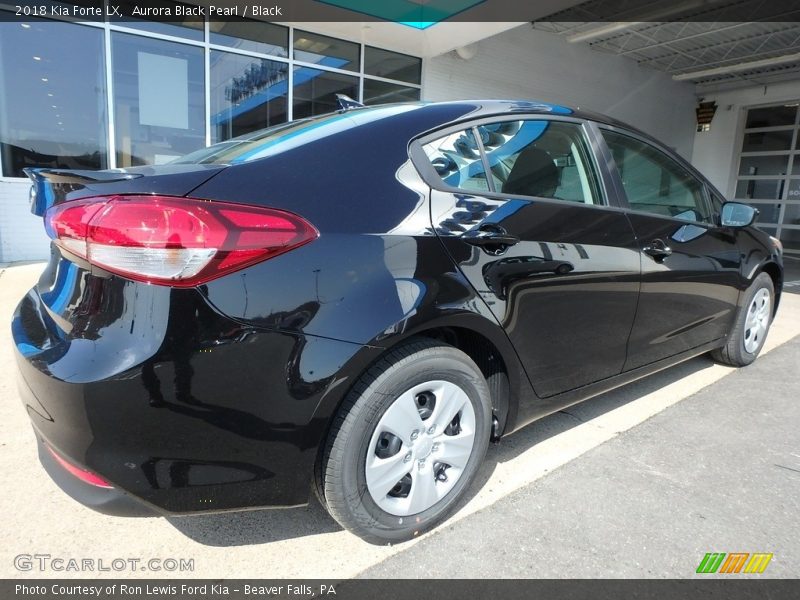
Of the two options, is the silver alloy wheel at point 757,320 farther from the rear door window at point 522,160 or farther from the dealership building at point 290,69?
the dealership building at point 290,69

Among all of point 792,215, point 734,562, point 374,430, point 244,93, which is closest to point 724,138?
point 792,215

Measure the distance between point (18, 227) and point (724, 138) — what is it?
16640 mm

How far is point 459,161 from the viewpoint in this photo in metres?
2.01

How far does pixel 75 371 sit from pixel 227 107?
7946mm

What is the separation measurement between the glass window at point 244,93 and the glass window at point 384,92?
1.46 metres

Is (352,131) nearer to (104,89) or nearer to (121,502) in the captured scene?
(121,502)

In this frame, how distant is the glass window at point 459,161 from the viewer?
6.32 ft

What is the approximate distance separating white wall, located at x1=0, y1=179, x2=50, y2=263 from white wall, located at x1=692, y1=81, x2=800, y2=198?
15.5 metres

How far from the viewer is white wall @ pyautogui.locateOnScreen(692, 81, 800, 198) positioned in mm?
14320

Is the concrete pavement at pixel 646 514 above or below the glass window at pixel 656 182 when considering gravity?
below

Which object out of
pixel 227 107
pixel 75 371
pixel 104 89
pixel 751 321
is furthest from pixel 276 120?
pixel 75 371
